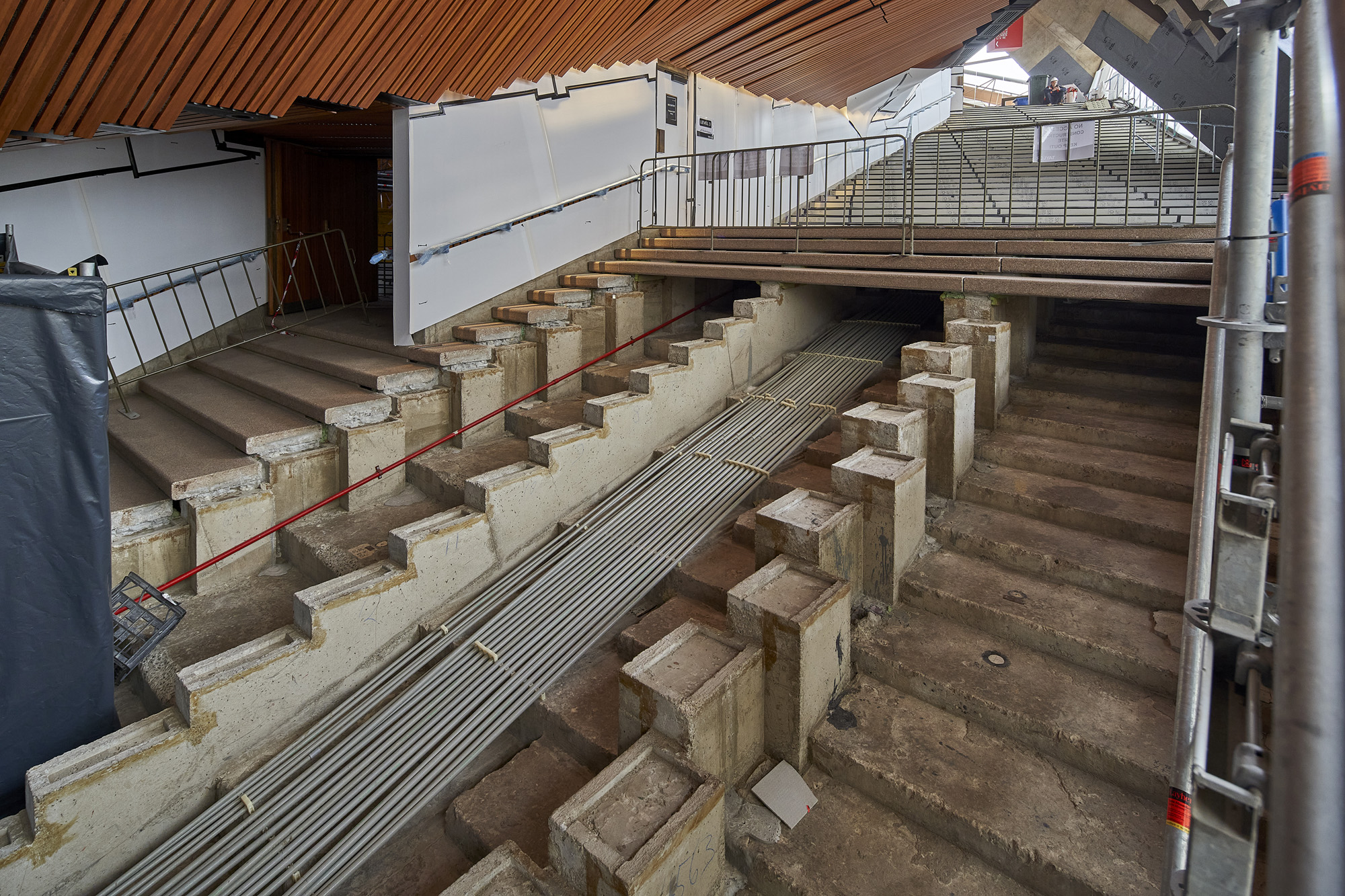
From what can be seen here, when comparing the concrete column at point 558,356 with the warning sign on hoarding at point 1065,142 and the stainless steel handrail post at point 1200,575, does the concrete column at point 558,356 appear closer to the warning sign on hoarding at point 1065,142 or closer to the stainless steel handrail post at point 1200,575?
the warning sign on hoarding at point 1065,142

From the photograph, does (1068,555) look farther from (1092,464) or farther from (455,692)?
(455,692)

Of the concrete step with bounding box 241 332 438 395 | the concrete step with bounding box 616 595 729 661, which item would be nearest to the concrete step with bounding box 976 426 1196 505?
the concrete step with bounding box 616 595 729 661

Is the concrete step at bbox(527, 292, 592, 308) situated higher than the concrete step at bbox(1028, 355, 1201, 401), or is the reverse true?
the concrete step at bbox(527, 292, 592, 308)

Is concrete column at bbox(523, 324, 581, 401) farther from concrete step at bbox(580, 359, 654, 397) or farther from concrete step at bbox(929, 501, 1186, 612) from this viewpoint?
concrete step at bbox(929, 501, 1186, 612)

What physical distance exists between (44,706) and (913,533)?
12.7 ft

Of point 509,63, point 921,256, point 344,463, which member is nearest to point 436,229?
point 509,63

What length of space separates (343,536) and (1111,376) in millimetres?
5228

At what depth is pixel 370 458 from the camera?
16.6 ft

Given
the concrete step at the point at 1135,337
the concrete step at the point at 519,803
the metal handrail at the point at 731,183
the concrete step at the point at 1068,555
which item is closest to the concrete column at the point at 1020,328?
the concrete step at the point at 1135,337

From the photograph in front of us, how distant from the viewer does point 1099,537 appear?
3801 mm

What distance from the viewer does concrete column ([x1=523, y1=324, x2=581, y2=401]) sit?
610 cm

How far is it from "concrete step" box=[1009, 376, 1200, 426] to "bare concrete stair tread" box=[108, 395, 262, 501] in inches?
203

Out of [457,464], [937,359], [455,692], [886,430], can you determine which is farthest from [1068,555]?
[457,464]

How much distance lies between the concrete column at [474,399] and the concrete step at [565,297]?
1185mm
